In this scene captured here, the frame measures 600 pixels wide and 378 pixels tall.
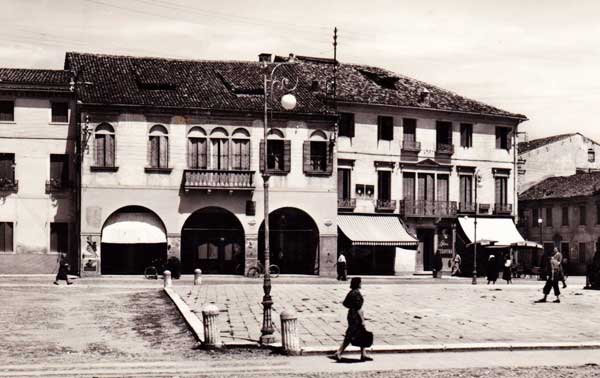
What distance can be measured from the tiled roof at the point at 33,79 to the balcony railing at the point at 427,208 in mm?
19232

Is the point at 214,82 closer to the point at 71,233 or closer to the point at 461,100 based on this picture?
the point at 71,233

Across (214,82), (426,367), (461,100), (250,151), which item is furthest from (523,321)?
(461,100)

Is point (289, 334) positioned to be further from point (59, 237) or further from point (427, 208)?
point (427, 208)

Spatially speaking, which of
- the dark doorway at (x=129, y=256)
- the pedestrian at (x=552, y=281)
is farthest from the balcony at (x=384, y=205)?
the pedestrian at (x=552, y=281)

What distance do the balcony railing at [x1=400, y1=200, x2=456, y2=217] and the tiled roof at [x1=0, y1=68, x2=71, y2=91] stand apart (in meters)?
19.2

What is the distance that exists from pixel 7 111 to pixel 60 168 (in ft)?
12.3

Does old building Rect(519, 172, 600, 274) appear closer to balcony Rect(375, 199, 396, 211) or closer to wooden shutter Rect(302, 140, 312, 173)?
balcony Rect(375, 199, 396, 211)

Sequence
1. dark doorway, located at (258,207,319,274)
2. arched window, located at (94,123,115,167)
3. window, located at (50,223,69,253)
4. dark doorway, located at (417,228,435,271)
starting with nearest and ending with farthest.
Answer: arched window, located at (94,123,115,167) < window, located at (50,223,69,253) < dark doorway, located at (258,207,319,274) < dark doorway, located at (417,228,435,271)

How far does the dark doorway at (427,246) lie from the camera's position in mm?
54656

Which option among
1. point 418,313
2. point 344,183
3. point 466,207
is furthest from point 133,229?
point 418,313

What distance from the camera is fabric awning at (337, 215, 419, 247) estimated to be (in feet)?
167

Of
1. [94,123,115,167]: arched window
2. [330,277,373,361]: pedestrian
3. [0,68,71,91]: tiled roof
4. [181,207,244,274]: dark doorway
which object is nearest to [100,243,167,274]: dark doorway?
[181,207,244,274]: dark doorway

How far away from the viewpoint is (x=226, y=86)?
50.1m

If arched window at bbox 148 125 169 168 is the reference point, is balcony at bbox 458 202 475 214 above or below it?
below
